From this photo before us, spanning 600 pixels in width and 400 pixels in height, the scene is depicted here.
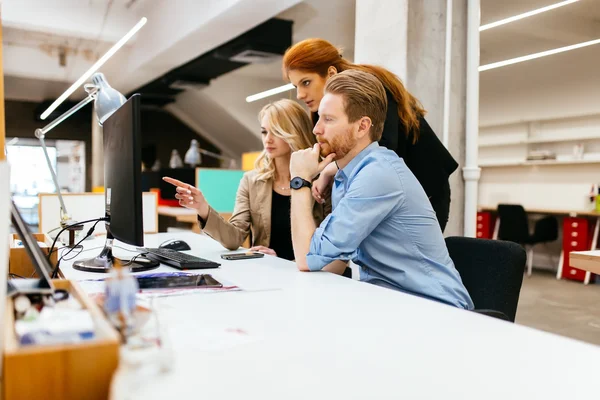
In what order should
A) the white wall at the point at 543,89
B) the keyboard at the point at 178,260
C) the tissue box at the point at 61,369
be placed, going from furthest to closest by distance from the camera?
the white wall at the point at 543,89 < the keyboard at the point at 178,260 < the tissue box at the point at 61,369

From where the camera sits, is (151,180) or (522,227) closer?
(522,227)

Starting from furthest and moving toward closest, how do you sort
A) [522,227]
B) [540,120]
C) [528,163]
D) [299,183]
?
1. [540,120]
2. [528,163]
3. [522,227]
4. [299,183]

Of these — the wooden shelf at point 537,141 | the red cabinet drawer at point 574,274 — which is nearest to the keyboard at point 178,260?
the red cabinet drawer at point 574,274

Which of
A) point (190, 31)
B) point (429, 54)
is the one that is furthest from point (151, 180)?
point (429, 54)

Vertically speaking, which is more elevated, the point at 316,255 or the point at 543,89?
the point at 543,89

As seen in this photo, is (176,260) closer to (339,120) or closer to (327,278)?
(327,278)

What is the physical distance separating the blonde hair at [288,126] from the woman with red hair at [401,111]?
0.10 metres

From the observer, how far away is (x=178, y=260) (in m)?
1.54

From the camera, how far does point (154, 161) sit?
12.0 metres

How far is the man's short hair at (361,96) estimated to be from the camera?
1.42 m

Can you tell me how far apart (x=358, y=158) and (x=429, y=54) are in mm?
1458

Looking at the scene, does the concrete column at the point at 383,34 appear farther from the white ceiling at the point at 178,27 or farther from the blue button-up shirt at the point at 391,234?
the white ceiling at the point at 178,27

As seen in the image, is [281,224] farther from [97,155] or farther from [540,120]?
[97,155]

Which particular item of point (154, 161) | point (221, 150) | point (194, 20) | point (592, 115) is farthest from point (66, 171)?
point (592, 115)
